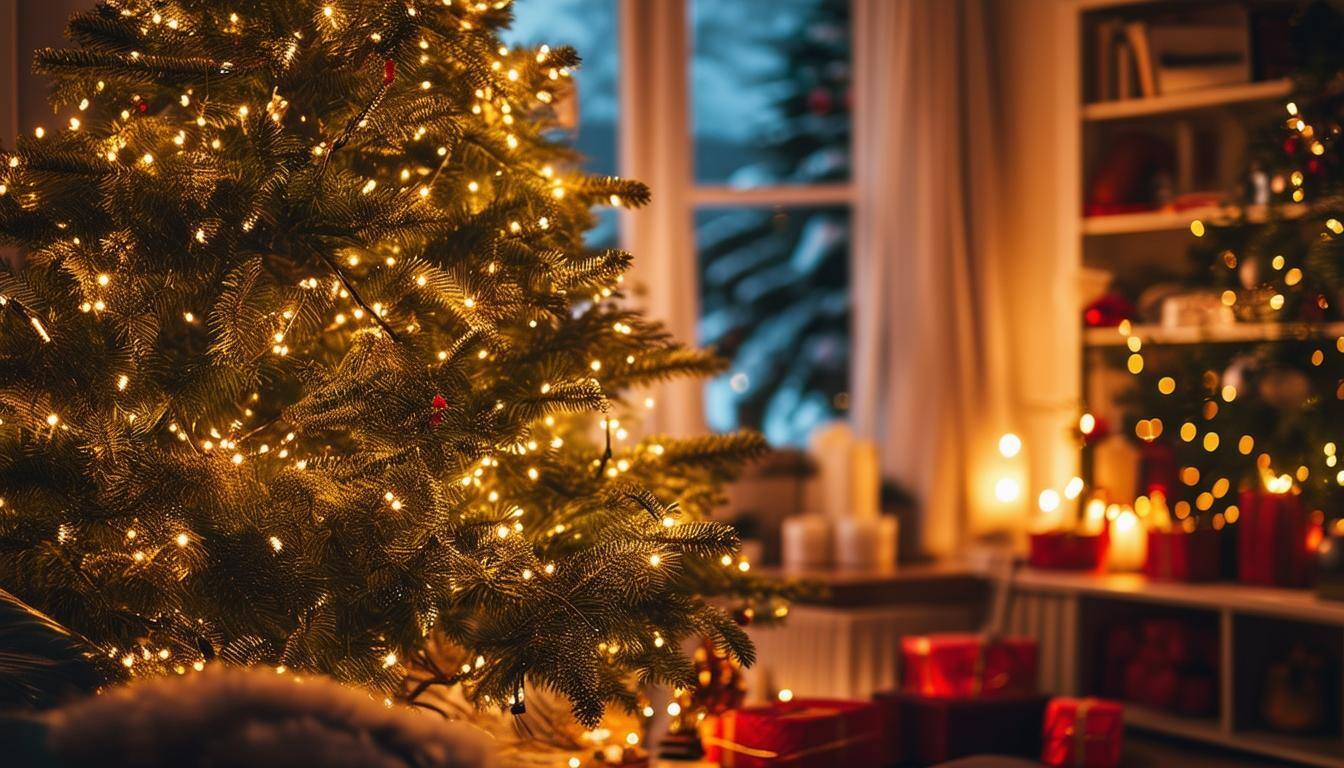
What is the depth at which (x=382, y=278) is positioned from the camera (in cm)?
185

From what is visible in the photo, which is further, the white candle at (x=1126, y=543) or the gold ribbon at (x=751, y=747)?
the white candle at (x=1126, y=543)

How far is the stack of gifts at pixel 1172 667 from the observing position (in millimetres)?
3236

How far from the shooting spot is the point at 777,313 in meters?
4.14

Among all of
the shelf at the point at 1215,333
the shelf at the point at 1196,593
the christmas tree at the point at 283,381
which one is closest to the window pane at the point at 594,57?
the shelf at the point at 1215,333

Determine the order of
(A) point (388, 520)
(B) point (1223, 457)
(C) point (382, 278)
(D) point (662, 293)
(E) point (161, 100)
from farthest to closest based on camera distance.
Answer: (D) point (662, 293) → (B) point (1223, 457) → (E) point (161, 100) → (C) point (382, 278) → (A) point (388, 520)

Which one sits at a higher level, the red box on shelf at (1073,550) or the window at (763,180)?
the window at (763,180)

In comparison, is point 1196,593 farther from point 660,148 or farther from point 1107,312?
point 660,148

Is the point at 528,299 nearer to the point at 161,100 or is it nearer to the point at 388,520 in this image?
the point at 388,520

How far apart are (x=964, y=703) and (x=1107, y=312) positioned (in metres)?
1.32

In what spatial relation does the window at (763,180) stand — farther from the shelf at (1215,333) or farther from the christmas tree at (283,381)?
the christmas tree at (283,381)

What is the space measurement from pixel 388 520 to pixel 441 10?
2.39 feet

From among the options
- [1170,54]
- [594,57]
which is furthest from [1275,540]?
[594,57]

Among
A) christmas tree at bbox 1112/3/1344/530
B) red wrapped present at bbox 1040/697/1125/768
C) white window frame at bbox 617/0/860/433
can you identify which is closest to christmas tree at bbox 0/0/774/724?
red wrapped present at bbox 1040/697/1125/768

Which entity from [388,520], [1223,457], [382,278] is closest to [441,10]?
[382,278]
